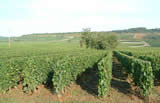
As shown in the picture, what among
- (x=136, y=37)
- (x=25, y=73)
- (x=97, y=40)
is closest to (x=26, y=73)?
(x=25, y=73)

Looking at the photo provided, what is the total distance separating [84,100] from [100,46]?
62553mm

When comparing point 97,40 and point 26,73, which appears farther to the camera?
point 97,40

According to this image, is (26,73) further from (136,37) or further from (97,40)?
(136,37)

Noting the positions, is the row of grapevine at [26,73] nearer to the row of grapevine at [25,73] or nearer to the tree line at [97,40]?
the row of grapevine at [25,73]

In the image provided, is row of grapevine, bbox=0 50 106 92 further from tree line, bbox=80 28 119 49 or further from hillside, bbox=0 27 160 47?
hillside, bbox=0 27 160 47

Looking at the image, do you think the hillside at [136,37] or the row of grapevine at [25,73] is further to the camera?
the hillside at [136,37]

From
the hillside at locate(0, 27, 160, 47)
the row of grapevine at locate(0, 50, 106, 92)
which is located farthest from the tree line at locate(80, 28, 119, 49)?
the row of grapevine at locate(0, 50, 106, 92)

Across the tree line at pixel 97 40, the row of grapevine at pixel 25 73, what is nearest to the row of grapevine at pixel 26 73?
the row of grapevine at pixel 25 73

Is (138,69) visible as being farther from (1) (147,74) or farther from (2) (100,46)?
(2) (100,46)

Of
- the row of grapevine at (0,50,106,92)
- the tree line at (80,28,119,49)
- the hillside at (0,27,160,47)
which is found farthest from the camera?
the hillside at (0,27,160,47)

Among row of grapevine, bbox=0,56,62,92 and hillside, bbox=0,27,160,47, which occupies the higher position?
hillside, bbox=0,27,160,47

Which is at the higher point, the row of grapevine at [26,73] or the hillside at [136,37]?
the hillside at [136,37]

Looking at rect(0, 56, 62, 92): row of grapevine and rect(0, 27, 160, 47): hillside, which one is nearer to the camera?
rect(0, 56, 62, 92): row of grapevine

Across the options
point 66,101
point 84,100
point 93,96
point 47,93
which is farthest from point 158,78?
point 47,93
